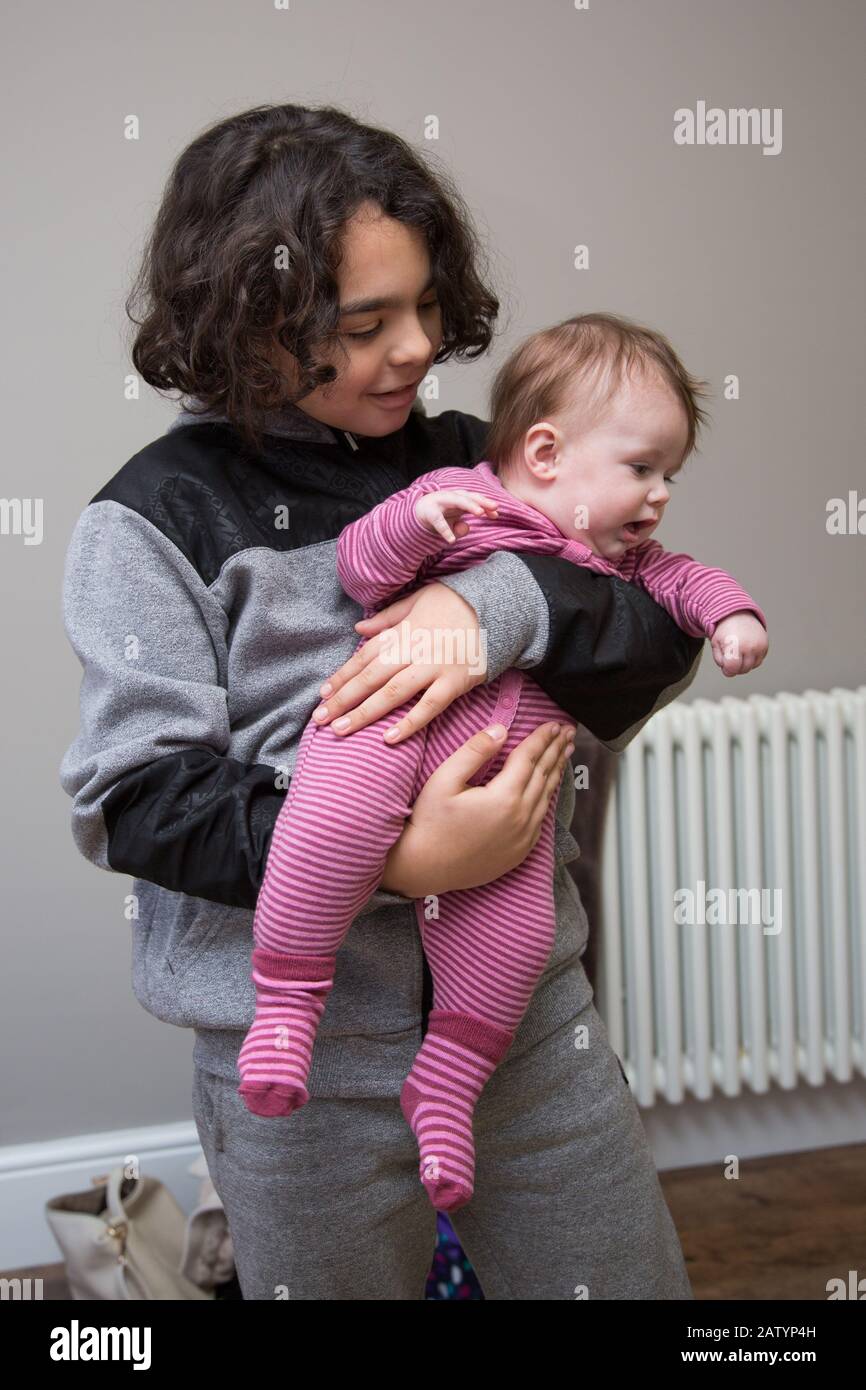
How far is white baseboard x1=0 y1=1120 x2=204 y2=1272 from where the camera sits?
92.4 inches

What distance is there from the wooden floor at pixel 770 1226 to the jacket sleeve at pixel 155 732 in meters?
1.34

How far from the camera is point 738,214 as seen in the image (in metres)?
2.32

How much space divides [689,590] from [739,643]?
10 centimetres

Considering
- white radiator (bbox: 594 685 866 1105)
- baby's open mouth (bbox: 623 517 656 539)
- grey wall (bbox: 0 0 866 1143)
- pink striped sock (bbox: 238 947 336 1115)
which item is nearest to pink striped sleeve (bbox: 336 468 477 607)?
baby's open mouth (bbox: 623 517 656 539)

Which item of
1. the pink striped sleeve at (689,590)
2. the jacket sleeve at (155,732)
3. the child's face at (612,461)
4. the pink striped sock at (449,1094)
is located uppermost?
the child's face at (612,461)

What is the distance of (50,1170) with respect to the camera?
235cm

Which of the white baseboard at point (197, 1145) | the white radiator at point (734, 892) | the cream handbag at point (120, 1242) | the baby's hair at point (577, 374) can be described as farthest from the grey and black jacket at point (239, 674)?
the white baseboard at point (197, 1145)

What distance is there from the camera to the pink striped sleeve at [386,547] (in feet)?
3.54

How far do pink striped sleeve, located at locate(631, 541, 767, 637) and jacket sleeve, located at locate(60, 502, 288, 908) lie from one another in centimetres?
43

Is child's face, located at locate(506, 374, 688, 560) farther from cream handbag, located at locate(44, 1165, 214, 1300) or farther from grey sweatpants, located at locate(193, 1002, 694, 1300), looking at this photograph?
cream handbag, located at locate(44, 1165, 214, 1300)

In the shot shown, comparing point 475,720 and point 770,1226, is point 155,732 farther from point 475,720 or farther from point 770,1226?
point 770,1226

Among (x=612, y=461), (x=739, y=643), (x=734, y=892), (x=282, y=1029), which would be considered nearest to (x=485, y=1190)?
(x=282, y=1029)

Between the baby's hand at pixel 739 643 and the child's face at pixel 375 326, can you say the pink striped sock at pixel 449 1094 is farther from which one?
the child's face at pixel 375 326
